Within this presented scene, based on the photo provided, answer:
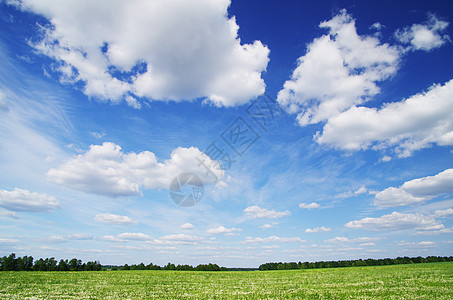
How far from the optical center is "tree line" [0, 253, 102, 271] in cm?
6988

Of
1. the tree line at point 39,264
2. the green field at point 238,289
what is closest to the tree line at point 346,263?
the tree line at point 39,264

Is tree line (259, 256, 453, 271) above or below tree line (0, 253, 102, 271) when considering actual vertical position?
below

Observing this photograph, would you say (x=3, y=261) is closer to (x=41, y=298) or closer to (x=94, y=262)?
(x=94, y=262)

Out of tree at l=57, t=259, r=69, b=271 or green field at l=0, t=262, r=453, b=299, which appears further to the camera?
tree at l=57, t=259, r=69, b=271

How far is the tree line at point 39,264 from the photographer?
69875 mm

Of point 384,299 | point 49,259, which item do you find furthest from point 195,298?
point 49,259

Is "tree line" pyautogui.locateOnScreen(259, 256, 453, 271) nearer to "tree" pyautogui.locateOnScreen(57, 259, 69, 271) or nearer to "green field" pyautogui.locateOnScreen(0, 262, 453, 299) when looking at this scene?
"tree" pyautogui.locateOnScreen(57, 259, 69, 271)

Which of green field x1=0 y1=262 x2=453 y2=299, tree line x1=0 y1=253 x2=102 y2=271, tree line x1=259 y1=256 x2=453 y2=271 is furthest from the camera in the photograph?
tree line x1=259 y1=256 x2=453 y2=271

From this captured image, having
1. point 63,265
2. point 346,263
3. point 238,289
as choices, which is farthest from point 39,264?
point 346,263

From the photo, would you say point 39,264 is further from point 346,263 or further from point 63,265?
point 346,263

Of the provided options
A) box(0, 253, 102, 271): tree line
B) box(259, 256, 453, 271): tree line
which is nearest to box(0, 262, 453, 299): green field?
box(0, 253, 102, 271): tree line

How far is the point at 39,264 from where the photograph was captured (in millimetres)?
74625

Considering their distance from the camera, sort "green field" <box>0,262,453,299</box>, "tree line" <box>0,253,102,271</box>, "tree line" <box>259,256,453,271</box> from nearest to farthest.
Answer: "green field" <box>0,262,453,299</box> → "tree line" <box>0,253,102,271</box> → "tree line" <box>259,256,453,271</box>

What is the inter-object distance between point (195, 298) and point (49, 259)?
82268 mm
